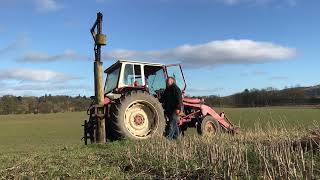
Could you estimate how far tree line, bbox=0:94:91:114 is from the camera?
2603 inches

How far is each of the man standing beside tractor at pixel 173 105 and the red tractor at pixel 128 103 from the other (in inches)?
10.8

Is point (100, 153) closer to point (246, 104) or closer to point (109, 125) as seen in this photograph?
point (109, 125)

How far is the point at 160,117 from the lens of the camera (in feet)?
41.1

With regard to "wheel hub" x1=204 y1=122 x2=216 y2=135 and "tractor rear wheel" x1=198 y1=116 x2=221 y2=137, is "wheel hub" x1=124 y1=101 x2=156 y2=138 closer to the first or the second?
"tractor rear wheel" x1=198 y1=116 x2=221 y2=137

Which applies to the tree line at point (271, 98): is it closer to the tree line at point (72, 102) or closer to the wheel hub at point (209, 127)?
the tree line at point (72, 102)

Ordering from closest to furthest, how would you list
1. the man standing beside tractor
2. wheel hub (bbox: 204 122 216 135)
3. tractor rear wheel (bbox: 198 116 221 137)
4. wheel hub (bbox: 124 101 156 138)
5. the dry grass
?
1. the dry grass
2. the man standing beside tractor
3. wheel hub (bbox: 124 101 156 138)
4. tractor rear wheel (bbox: 198 116 221 137)
5. wheel hub (bbox: 204 122 216 135)

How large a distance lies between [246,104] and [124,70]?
58904 mm

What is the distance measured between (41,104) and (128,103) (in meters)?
57.4

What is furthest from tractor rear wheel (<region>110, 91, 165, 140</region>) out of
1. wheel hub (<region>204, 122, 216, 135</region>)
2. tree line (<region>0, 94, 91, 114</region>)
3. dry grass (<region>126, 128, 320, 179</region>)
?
tree line (<region>0, 94, 91, 114</region>)

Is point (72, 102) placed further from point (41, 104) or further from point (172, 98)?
point (172, 98)

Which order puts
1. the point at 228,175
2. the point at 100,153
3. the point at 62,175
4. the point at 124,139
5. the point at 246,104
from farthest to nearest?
the point at 246,104 → the point at 124,139 → the point at 100,153 → the point at 62,175 → the point at 228,175

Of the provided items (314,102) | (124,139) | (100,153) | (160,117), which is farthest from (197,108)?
(314,102)

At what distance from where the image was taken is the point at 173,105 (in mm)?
12234

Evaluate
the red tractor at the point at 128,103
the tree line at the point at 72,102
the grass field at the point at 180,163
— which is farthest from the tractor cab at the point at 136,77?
the tree line at the point at 72,102
